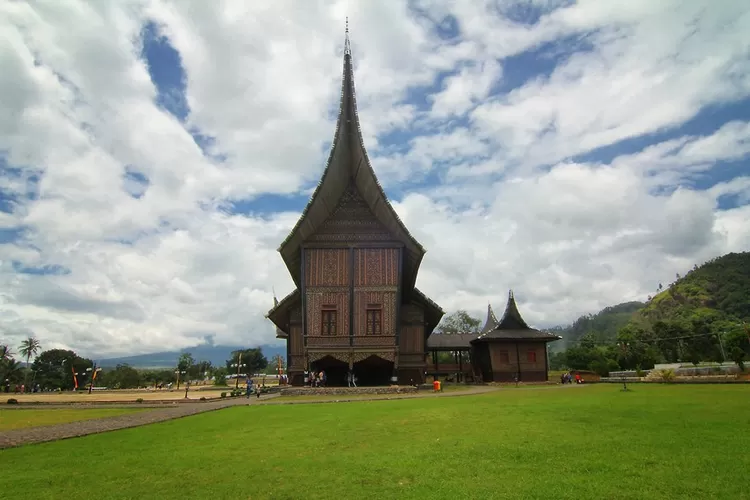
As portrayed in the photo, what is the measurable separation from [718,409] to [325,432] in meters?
6.85

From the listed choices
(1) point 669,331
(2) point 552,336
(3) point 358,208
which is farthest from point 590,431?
(1) point 669,331

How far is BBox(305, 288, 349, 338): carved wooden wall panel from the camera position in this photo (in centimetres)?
2186

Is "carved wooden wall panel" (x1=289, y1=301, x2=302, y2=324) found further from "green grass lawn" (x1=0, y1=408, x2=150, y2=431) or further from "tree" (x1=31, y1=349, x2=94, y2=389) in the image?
"tree" (x1=31, y1=349, x2=94, y2=389)

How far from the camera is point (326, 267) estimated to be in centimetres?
2245

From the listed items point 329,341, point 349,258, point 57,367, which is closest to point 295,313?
point 329,341

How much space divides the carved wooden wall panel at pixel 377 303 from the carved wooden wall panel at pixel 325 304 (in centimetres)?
47

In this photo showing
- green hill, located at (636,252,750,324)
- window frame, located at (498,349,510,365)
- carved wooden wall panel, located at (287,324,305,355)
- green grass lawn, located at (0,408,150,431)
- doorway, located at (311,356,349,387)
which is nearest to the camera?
green grass lawn, located at (0,408,150,431)

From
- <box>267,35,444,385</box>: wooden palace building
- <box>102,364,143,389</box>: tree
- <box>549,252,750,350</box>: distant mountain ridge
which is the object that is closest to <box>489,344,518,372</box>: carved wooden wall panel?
<box>267,35,444,385</box>: wooden palace building

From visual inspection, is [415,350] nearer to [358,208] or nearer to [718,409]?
[358,208]

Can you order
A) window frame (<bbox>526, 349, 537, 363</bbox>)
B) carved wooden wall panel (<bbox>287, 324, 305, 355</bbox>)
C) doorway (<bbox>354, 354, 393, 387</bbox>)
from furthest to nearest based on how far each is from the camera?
window frame (<bbox>526, 349, 537, 363</bbox>), carved wooden wall panel (<bbox>287, 324, 305, 355</bbox>), doorway (<bbox>354, 354, 393, 387</bbox>)

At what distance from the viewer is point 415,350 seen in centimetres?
2478

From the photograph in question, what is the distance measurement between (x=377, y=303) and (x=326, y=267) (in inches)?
117

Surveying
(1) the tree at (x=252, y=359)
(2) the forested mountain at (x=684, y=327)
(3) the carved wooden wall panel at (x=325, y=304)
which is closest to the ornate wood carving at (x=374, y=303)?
(3) the carved wooden wall panel at (x=325, y=304)

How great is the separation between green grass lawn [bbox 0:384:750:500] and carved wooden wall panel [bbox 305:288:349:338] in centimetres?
1339
